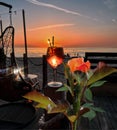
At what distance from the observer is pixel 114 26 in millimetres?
7516

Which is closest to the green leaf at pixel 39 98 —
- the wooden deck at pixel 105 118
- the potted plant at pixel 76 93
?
the potted plant at pixel 76 93

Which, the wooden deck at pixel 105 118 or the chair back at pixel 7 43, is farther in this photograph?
the chair back at pixel 7 43

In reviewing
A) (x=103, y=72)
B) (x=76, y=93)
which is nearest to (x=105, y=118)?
(x=76, y=93)

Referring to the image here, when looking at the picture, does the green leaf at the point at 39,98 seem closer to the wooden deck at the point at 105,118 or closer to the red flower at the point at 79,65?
the red flower at the point at 79,65

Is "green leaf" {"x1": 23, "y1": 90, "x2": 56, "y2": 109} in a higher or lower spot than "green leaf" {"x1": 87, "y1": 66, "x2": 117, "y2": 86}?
lower

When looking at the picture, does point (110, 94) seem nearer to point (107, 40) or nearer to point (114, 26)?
point (107, 40)

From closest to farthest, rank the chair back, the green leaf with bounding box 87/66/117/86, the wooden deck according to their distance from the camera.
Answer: the green leaf with bounding box 87/66/117/86 < the wooden deck < the chair back

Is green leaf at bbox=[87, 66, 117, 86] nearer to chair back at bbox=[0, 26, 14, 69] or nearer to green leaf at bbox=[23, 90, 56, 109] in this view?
green leaf at bbox=[23, 90, 56, 109]

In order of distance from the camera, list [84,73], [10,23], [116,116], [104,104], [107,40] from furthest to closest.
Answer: [10,23], [107,40], [104,104], [116,116], [84,73]

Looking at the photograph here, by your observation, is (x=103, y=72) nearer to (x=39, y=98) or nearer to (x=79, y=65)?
(x=79, y=65)

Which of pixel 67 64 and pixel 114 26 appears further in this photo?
pixel 114 26

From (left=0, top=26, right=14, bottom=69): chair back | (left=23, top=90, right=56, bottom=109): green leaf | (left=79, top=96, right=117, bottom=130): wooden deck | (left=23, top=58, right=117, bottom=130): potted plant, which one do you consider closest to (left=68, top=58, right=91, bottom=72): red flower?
(left=23, top=58, right=117, bottom=130): potted plant

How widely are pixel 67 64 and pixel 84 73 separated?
2.8 inches

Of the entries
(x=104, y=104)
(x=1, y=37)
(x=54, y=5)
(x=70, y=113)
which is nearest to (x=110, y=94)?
(x=104, y=104)
